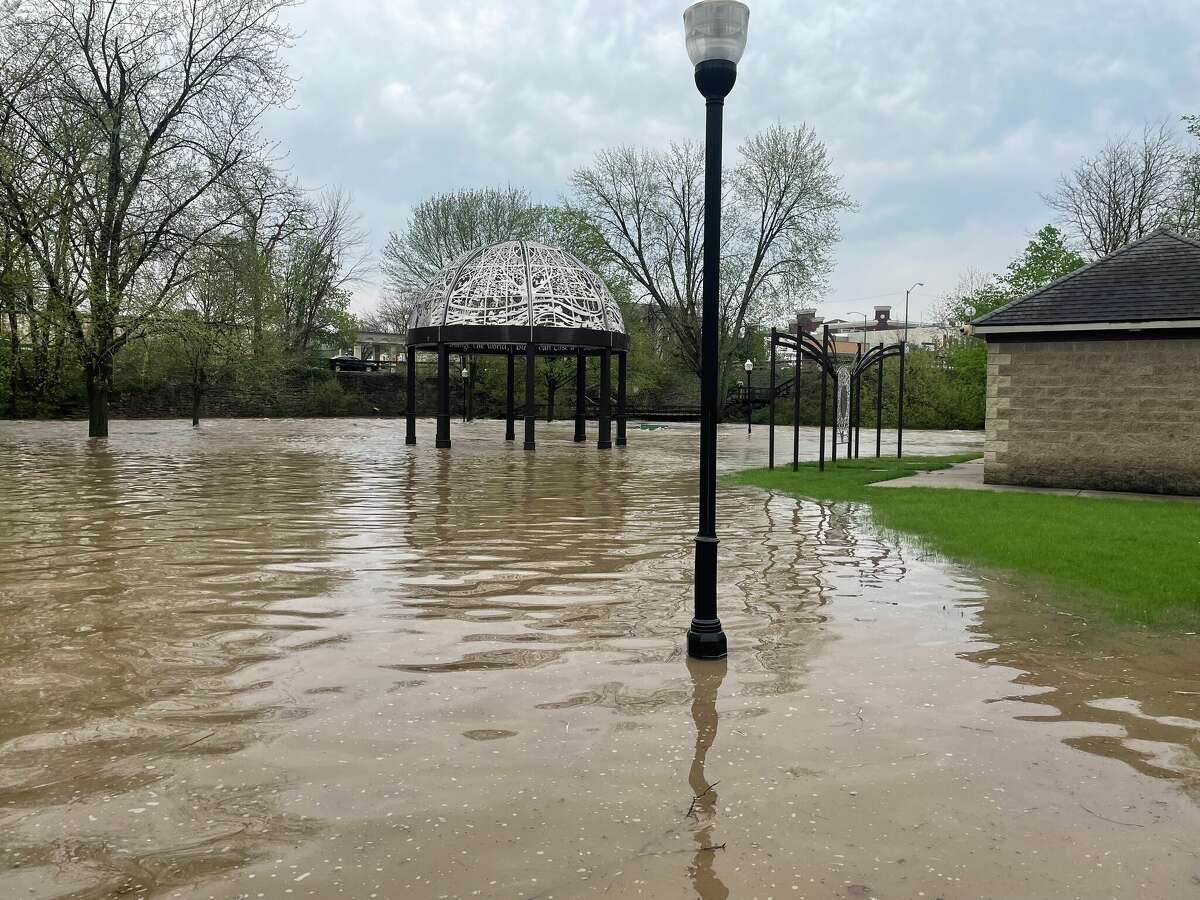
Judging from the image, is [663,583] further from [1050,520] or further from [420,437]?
[420,437]

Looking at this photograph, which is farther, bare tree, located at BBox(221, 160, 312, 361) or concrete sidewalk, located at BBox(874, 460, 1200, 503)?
bare tree, located at BBox(221, 160, 312, 361)

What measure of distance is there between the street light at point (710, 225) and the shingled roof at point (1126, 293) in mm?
12179

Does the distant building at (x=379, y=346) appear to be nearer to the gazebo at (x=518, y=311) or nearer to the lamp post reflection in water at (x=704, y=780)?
the gazebo at (x=518, y=311)

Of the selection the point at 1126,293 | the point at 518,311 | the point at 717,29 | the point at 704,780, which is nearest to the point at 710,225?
the point at 717,29

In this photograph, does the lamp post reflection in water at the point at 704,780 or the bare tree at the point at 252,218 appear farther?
the bare tree at the point at 252,218

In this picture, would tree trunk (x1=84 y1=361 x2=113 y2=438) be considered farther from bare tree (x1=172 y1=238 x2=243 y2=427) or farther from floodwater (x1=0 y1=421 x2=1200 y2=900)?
floodwater (x1=0 y1=421 x2=1200 y2=900)

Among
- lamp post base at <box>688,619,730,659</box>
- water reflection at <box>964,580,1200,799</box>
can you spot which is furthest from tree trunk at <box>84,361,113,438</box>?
water reflection at <box>964,580,1200,799</box>

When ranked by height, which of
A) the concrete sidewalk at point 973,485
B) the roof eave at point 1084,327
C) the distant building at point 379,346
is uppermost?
the distant building at point 379,346

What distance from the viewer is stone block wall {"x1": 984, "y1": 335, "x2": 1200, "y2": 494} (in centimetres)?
1515

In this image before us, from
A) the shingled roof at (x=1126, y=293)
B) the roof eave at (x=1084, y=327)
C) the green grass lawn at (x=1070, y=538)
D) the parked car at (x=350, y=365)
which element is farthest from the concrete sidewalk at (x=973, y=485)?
the parked car at (x=350, y=365)

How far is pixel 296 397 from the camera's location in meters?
52.2

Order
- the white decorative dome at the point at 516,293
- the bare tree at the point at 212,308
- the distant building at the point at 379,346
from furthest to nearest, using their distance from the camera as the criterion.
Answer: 1. the distant building at the point at 379,346
2. the bare tree at the point at 212,308
3. the white decorative dome at the point at 516,293

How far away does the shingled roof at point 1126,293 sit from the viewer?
15266 millimetres

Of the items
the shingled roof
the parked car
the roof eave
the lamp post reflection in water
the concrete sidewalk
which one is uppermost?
the parked car
